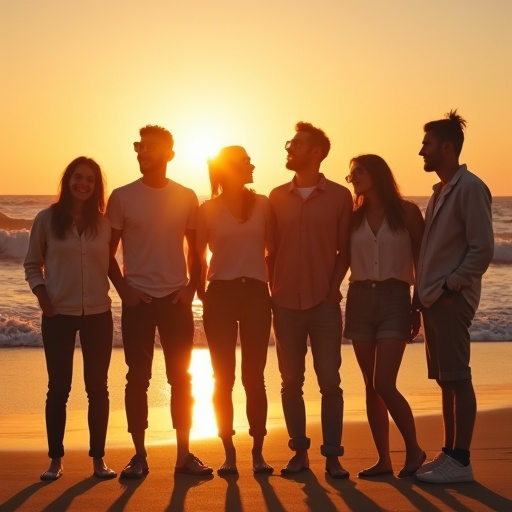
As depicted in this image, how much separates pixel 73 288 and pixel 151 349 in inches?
22.8

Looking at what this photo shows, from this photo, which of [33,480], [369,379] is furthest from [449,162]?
[33,480]

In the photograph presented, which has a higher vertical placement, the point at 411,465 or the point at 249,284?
the point at 249,284

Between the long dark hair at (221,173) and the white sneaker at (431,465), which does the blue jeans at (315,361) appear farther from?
the long dark hair at (221,173)

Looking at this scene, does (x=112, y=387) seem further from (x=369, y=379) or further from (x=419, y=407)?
(x=369, y=379)

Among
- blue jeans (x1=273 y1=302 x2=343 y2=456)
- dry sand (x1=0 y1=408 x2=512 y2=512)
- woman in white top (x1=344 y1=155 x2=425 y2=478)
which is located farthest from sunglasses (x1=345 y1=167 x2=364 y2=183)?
dry sand (x1=0 y1=408 x2=512 y2=512)

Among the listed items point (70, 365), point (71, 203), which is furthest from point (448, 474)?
point (71, 203)

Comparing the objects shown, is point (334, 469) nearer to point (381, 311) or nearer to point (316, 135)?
point (381, 311)

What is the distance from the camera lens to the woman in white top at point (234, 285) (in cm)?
586

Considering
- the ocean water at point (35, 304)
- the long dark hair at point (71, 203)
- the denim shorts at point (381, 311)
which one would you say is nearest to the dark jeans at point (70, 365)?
the long dark hair at point (71, 203)

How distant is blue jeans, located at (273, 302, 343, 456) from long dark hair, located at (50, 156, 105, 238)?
1150mm

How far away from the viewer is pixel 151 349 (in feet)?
19.5

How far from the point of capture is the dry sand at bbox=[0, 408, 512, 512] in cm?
507

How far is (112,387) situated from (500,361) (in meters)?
4.71

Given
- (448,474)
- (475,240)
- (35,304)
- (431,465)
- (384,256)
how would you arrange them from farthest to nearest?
1. (35,304)
2. (384,256)
3. (431,465)
4. (448,474)
5. (475,240)
